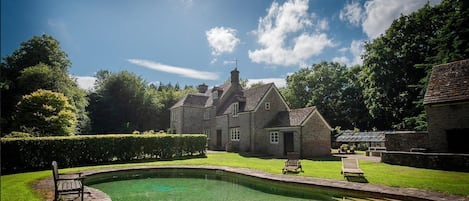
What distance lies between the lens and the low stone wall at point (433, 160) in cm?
1433

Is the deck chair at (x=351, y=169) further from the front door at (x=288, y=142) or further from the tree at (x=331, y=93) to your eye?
the tree at (x=331, y=93)

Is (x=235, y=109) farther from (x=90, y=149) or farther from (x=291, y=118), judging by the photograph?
(x=90, y=149)

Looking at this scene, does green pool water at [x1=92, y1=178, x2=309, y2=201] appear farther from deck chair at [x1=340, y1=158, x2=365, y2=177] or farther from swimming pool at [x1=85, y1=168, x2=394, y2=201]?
deck chair at [x1=340, y1=158, x2=365, y2=177]

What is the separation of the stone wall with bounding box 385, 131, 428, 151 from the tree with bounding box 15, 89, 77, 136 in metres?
29.3

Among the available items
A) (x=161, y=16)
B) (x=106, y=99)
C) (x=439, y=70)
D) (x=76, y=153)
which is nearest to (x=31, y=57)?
(x=106, y=99)

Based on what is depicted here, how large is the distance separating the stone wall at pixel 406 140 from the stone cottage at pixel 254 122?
685cm

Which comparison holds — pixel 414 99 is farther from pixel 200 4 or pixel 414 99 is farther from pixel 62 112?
pixel 62 112

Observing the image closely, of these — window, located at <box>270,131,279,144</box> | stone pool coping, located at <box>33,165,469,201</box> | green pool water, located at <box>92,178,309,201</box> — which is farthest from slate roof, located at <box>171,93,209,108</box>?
stone pool coping, located at <box>33,165,469,201</box>

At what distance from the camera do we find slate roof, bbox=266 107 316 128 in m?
26.1

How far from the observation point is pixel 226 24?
54.9 ft

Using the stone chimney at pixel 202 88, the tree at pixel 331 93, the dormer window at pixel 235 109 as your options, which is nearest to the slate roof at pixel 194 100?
the stone chimney at pixel 202 88

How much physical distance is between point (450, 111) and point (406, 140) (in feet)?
12.4

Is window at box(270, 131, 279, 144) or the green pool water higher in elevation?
window at box(270, 131, 279, 144)

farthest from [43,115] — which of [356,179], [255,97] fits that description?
[356,179]
